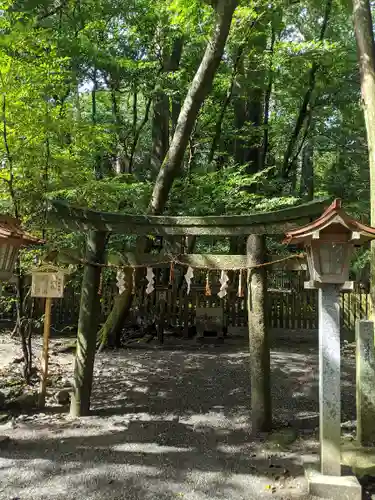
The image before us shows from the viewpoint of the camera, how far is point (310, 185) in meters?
16.0

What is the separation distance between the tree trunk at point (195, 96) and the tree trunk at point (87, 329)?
2381mm

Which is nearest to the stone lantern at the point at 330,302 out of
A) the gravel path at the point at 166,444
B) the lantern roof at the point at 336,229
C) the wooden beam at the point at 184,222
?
the lantern roof at the point at 336,229

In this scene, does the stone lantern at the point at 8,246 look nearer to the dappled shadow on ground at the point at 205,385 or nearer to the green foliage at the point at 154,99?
the green foliage at the point at 154,99

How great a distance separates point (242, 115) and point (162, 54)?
3613 millimetres

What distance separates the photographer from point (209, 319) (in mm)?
11812

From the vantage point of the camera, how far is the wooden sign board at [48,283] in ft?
19.5

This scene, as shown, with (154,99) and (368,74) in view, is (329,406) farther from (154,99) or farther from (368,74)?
(154,99)

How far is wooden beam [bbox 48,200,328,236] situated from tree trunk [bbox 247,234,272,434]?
245mm

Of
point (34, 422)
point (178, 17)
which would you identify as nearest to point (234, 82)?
point (178, 17)

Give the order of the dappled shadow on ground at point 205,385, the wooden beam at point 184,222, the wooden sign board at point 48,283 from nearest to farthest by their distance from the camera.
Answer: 1. the wooden beam at point 184,222
2. the wooden sign board at point 48,283
3. the dappled shadow on ground at point 205,385

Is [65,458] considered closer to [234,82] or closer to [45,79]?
[45,79]

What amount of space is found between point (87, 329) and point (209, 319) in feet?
21.1

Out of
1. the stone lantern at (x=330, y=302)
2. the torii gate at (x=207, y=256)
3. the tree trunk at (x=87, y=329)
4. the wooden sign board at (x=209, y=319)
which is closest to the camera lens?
the stone lantern at (x=330, y=302)

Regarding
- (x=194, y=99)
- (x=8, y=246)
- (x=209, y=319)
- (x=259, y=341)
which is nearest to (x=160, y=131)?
(x=194, y=99)
